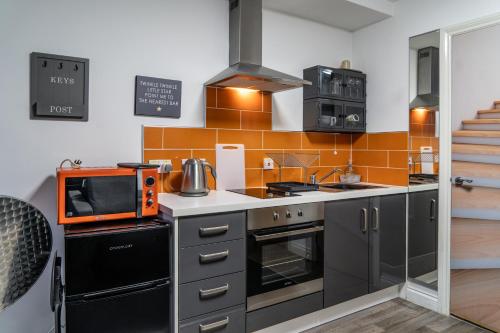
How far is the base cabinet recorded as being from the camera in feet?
7.80

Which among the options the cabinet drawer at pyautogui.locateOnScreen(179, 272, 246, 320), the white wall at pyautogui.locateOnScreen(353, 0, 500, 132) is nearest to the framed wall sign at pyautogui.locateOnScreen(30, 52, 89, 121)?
the cabinet drawer at pyautogui.locateOnScreen(179, 272, 246, 320)

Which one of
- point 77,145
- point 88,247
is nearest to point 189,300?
point 88,247

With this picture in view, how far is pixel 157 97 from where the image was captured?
2.30 metres

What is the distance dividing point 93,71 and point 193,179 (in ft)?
3.01

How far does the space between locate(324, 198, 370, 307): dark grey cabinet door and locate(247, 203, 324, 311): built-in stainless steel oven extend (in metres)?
0.08

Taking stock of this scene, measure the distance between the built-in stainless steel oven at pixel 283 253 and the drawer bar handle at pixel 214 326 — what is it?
16 centimetres

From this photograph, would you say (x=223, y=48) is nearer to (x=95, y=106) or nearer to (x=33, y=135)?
(x=95, y=106)

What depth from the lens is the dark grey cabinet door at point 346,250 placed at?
236 centimetres

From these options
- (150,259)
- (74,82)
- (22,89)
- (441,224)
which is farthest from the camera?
(441,224)

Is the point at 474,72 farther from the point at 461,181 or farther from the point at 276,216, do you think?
the point at 276,216

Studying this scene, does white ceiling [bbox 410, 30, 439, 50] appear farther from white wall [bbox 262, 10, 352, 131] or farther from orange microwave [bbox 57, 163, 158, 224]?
orange microwave [bbox 57, 163, 158, 224]

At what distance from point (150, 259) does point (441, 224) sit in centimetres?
217

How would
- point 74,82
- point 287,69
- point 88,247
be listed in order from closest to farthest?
point 88,247 → point 74,82 → point 287,69

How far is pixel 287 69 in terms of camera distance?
2932 millimetres
